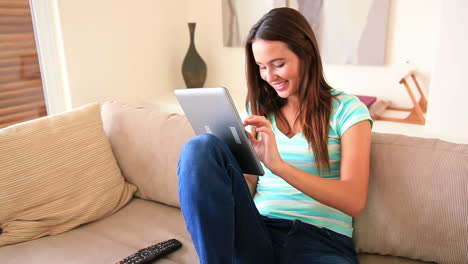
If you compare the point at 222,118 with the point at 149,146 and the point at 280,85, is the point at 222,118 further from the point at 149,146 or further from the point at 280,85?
the point at 149,146

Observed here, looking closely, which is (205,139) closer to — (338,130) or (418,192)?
(338,130)

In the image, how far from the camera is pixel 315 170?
1.24 m

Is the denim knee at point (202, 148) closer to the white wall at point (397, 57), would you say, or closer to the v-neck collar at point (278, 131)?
the v-neck collar at point (278, 131)

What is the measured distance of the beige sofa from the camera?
4.08 ft

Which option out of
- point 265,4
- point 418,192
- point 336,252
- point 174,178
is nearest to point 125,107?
point 174,178

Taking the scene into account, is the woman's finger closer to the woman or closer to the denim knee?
the woman

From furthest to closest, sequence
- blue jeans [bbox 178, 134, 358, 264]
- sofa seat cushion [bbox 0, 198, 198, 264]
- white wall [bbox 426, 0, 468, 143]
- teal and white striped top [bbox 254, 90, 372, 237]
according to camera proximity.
Result: white wall [bbox 426, 0, 468, 143] < sofa seat cushion [bbox 0, 198, 198, 264] < teal and white striped top [bbox 254, 90, 372, 237] < blue jeans [bbox 178, 134, 358, 264]

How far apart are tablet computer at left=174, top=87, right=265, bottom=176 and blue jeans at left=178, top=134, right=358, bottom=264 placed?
51 mm

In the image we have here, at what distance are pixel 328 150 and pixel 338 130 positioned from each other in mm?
65

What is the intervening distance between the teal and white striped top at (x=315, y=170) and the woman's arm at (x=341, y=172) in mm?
44

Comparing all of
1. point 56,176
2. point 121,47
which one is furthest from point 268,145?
point 121,47

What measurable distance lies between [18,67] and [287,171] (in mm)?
1771

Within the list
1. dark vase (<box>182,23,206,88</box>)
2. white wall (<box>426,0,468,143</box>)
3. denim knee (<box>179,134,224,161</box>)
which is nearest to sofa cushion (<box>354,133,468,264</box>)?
denim knee (<box>179,134,224,161</box>)

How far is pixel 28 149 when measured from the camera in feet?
4.74
